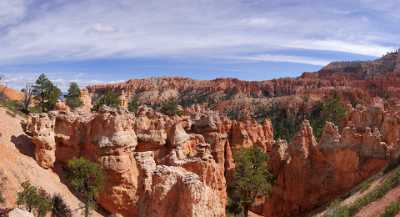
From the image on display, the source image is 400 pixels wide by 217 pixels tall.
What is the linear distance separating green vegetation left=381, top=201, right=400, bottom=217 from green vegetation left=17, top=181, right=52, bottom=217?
1723 cm

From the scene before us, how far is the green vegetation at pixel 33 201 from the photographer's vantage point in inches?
932

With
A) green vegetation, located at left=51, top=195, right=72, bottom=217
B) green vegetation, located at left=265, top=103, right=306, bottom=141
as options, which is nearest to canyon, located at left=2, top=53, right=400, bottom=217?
green vegetation, located at left=51, top=195, right=72, bottom=217

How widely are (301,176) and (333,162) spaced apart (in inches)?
107

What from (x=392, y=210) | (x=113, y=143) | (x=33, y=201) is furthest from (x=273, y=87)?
(x=392, y=210)

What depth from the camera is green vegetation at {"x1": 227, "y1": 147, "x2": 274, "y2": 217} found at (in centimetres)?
3044

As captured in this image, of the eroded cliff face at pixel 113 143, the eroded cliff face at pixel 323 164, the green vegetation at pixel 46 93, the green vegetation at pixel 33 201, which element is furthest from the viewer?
the green vegetation at pixel 46 93

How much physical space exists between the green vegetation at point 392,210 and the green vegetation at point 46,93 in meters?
35.3

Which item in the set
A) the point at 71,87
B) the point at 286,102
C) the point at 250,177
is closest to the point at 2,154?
the point at 250,177

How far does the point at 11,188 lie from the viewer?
26.6 meters

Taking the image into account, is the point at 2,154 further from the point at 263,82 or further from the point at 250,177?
the point at 263,82

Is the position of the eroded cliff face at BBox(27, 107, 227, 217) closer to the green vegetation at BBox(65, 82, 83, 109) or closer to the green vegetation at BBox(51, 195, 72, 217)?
the green vegetation at BBox(51, 195, 72, 217)

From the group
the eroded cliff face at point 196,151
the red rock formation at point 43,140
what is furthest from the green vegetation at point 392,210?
the red rock formation at point 43,140

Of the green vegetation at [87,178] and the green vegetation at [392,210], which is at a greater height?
the green vegetation at [392,210]

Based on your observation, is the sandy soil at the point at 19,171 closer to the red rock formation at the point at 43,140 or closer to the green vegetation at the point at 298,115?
the red rock formation at the point at 43,140
